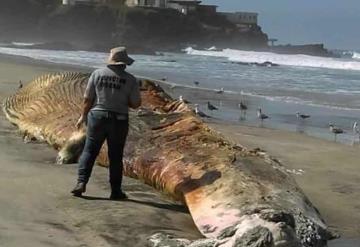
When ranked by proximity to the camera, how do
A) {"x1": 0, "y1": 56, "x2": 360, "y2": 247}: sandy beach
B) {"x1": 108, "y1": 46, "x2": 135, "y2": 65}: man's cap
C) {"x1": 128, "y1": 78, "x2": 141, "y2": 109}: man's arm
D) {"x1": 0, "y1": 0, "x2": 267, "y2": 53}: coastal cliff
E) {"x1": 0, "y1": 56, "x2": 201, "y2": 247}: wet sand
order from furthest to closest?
{"x1": 0, "y1": 0, "x2": 267, "y2": 53}: coastal cliff
{"x1": 128, "y1": 78, "x2": 141, "y2": 109}: man's arm
{"x1": 108, "y1": 46, "x2": 135, "y2": 65}: man's cap
{"x1": 0, "y1": 56, "x2": 360, "y2": 247}: sandy beach
{"x1": 0, "y1": 56, "x2": 201, "y2": 247}: wet sand

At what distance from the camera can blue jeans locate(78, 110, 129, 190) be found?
7.31m

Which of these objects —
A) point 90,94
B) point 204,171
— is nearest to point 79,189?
point 90,94

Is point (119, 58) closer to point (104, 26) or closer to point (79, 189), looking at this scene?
point (79, 189)

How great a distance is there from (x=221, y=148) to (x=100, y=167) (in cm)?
176

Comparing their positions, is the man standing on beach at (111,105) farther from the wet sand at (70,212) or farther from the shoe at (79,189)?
the wet sand at (70,212)

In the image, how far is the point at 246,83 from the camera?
3391 cm

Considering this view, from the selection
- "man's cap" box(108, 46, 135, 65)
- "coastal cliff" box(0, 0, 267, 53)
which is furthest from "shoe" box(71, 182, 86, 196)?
"coastal cliff" box(0, 0, 267, 53)

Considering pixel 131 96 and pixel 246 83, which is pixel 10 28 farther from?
pixel 131 96

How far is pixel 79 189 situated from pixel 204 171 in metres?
1.21

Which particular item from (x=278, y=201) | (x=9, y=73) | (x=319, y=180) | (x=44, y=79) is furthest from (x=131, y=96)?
(x=9, y=73)

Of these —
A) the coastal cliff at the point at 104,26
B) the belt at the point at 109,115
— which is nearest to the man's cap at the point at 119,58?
the belt at the point at 109,115

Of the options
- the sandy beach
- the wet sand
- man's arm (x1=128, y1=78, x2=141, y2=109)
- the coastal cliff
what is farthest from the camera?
the coastal cliff

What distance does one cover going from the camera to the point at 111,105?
7.29 m

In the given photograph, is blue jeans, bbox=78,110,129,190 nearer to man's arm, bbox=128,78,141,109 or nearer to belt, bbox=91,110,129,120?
belt, bbox=91,110,129,120
